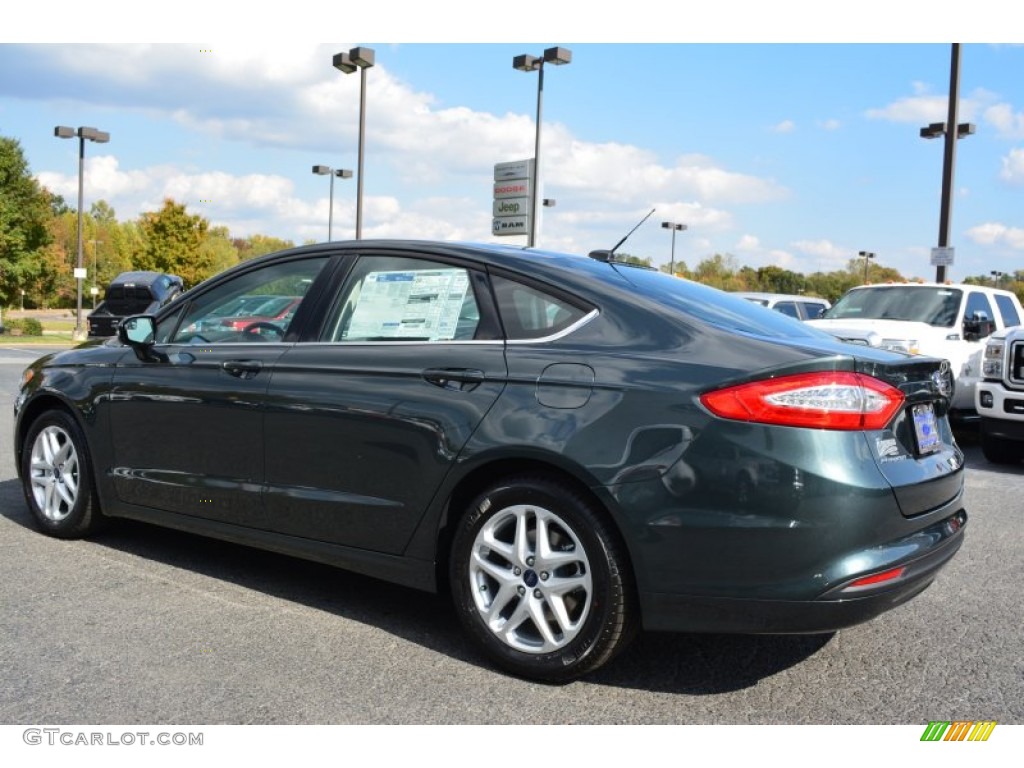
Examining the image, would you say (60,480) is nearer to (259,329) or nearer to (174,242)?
(259,329)

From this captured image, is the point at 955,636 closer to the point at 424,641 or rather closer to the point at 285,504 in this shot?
the point at 424,641

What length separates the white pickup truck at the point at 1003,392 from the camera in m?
8.71

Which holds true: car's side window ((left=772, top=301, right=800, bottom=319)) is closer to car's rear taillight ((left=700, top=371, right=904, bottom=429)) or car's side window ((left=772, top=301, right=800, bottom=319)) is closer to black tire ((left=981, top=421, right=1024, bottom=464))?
black tire ((left=981, top=421, right=1024, bottom=464))

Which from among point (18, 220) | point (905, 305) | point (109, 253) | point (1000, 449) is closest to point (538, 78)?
point (905, 305)

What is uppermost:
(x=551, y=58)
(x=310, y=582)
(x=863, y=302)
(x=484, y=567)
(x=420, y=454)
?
(x=551, y=58)

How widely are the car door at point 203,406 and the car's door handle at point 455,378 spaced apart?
0.88 m

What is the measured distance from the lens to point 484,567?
3545mm

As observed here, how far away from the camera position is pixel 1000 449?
9195 millimetres

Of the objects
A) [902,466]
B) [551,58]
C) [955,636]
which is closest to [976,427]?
[955,636]

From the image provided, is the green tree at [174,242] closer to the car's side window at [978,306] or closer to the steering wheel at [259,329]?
the car's side window at [978,306]

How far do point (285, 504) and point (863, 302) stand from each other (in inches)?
395

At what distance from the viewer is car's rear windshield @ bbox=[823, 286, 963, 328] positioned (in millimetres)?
11758

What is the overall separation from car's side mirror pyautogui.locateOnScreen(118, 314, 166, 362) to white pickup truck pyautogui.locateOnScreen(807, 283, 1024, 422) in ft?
25.2

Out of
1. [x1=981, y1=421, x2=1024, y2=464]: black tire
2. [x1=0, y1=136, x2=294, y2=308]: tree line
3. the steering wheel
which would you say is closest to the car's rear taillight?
the steering wheel
